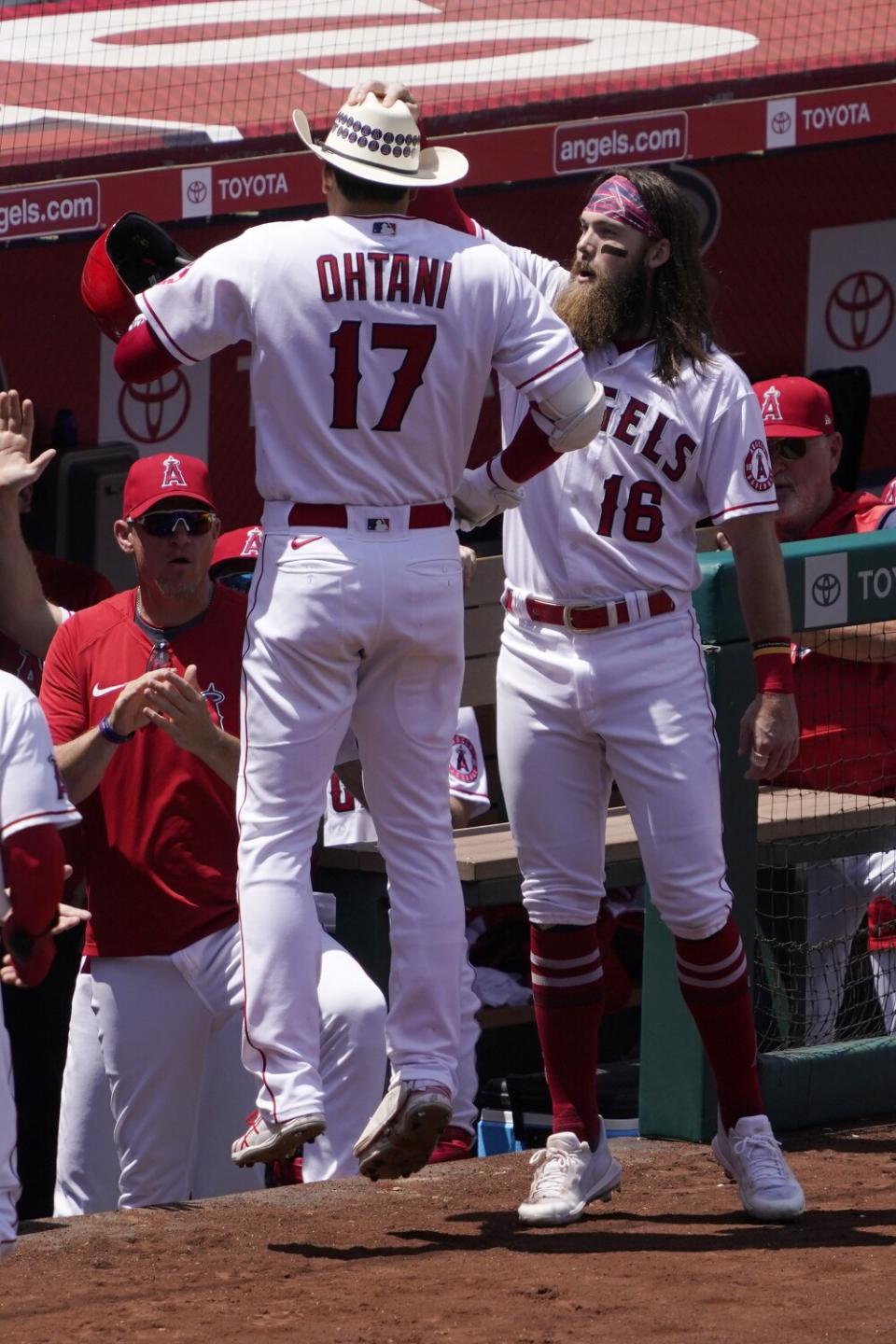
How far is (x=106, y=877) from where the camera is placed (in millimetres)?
4016

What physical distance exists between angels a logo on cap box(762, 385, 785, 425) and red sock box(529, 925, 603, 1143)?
1450 mm

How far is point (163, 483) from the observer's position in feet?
13.6

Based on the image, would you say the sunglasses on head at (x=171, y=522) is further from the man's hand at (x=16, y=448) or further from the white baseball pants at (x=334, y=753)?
the white baseball pants at (x=334, y=753)

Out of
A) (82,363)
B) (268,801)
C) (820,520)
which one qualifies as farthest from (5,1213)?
(82,363)

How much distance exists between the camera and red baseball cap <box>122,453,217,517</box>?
412 centimetres

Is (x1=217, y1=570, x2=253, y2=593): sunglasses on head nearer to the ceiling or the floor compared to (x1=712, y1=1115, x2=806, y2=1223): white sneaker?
nearer to the ceiling

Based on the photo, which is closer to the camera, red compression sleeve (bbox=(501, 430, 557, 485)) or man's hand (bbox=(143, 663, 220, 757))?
red compression sleeve (bbox=(501, 430, 557, 485))

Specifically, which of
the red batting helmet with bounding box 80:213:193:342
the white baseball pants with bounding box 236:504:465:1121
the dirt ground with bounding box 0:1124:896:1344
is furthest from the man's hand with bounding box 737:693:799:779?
the red batting helmet with bounding box 80:213:193:342

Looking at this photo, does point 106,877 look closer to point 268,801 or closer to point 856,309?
point 268,801

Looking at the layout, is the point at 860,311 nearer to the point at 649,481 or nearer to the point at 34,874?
the point at 649,481

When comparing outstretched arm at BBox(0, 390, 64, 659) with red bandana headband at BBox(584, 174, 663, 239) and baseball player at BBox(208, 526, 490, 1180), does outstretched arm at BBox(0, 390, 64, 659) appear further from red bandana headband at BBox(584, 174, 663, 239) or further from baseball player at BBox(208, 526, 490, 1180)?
red bandana headband at BBox(584, 174, 663, 239)

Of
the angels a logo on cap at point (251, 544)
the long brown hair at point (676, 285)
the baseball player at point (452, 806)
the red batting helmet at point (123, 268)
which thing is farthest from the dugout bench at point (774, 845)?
the angels a logo on cap at point (251, 544)

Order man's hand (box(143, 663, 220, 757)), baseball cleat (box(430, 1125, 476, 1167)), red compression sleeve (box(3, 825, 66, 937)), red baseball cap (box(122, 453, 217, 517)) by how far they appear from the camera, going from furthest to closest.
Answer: baseball cleat (box(430, 1125, 476, 1167)) → red baseball cap (box(122, 453, 217, 517)) → man's hand (box(143, 663, 220, 757)) → red compression sleeve (box(3, 825, 66, 937))

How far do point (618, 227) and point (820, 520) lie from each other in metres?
1.33
